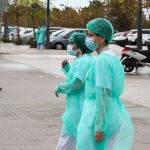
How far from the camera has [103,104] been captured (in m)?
4.92

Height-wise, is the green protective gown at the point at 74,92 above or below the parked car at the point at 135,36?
above

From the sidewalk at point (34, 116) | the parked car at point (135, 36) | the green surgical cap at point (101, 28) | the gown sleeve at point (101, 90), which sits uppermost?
the green surgical cap at point (101, 28)

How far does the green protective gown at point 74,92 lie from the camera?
6.05 meters

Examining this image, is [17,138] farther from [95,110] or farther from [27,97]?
[27,97]

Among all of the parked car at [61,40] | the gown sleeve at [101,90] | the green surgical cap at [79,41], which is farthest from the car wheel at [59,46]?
the gown sleeve at [101,90]

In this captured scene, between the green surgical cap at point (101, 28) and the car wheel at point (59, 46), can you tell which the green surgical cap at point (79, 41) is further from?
the car wheel at point (59, 46)

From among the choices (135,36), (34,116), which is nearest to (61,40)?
(135,36)

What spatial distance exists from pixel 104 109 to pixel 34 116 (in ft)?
20.0

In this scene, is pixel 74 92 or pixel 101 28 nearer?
pixel 101 28

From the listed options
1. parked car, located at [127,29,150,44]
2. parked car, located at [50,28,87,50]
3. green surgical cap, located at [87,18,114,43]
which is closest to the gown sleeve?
green surgical cap, located at [87,18,114,43]

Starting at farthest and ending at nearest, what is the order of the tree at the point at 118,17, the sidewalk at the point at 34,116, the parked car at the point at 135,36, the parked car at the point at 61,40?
the tree at the point at 118,17, the parked car at the point at 135,36, the parked car at the point at 61,40, the sidewalk at the point at 34,116

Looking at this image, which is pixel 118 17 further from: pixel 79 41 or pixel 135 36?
pixel 79 41

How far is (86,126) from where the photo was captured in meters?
5.03

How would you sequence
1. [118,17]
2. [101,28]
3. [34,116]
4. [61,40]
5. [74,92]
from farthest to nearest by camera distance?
[118,17] < [61,40] < [34,116] < [74,92] < [101,28]
